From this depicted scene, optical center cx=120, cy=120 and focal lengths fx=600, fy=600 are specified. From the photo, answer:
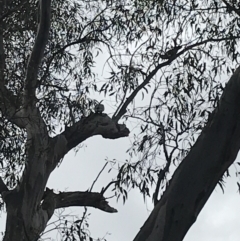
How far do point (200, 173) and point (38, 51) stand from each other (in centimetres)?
265

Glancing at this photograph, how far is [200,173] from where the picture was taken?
241 centimetres

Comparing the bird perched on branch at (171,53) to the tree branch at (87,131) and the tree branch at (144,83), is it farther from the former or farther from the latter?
the tree branch at (87,131)

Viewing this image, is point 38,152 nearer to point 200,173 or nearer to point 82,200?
point 82,200

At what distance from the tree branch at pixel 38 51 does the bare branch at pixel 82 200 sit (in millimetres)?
894

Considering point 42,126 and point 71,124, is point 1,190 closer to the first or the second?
point 42,126

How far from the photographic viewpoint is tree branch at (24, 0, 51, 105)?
14.9 ft

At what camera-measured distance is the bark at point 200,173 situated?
7.93 ft

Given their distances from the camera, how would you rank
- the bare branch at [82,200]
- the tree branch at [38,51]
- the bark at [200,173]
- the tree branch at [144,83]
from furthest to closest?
the tree branch at [144,83] → the bare branch at [82,200] → the tree branch at [38,51] → the bark at [200,173]

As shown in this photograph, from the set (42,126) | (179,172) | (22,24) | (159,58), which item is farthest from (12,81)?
(179,172)

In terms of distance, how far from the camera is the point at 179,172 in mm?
2465

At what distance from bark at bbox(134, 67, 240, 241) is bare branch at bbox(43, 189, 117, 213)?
8.71 ft

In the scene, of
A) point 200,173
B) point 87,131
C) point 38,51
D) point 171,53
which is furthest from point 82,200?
point 200,173

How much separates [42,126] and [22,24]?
1.21 m

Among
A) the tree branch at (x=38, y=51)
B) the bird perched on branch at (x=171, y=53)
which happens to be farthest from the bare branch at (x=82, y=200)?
the bird perched on branch at (x=171, y=53)
